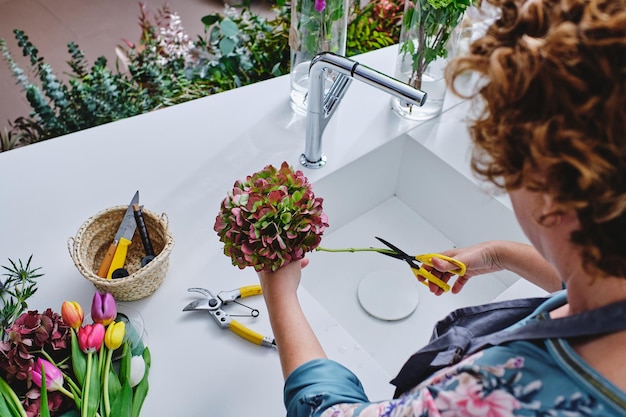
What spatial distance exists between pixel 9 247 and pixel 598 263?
2.57ft

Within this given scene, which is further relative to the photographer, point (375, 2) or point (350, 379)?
point (375, 2)

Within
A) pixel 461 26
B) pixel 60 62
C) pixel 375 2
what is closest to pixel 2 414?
pixel 461 26

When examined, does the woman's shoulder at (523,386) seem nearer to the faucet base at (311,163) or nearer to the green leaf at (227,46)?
the faucet base at (311,163)

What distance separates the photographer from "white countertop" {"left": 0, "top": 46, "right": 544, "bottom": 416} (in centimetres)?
75

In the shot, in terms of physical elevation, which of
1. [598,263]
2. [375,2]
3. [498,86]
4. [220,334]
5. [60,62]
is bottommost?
[60,62]

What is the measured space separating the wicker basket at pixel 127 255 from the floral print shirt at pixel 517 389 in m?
0.35

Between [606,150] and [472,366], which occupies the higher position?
[606,150]

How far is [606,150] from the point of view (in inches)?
15.8

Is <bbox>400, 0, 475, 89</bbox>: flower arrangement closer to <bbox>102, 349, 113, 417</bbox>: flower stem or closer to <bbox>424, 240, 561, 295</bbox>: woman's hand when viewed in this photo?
<bbox>424, 240, 561, 295</bbox>: woman's hand

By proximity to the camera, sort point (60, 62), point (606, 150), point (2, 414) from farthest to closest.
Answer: point (60, 62)
point (2, 414)
point (606, 150)

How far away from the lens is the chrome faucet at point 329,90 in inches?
31.0

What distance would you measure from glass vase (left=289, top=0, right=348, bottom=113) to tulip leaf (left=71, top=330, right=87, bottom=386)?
0.61m

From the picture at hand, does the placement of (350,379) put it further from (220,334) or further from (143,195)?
(143,195)

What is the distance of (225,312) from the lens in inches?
31.7
